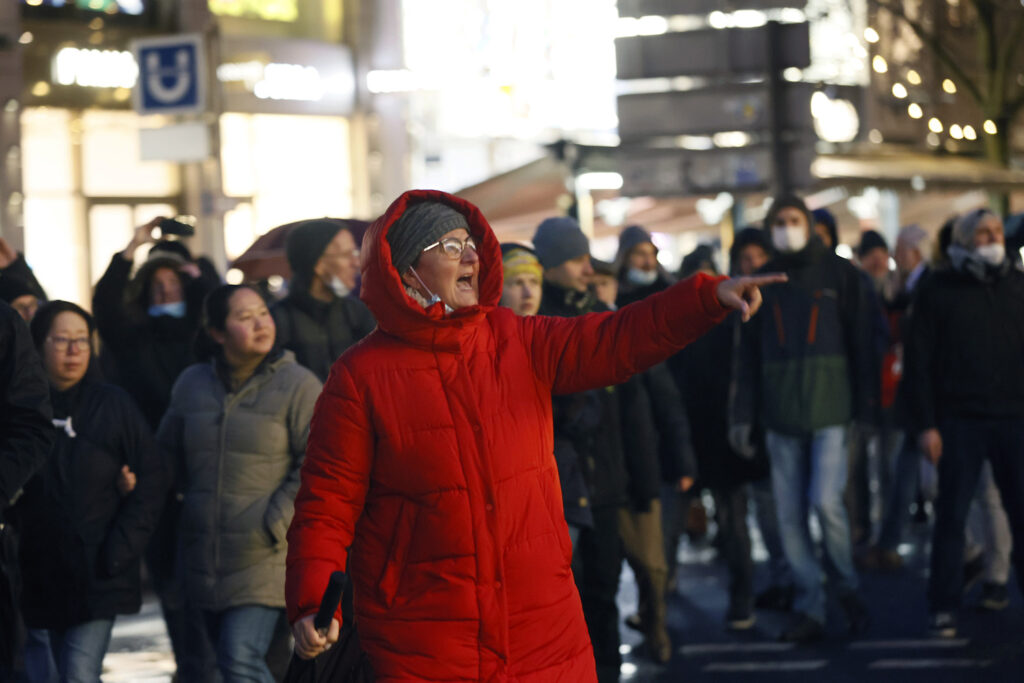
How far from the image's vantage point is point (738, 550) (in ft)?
29.6

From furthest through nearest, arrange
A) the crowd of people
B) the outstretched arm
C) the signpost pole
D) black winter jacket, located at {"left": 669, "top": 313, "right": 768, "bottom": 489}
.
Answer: the signpost pole
black winter jacket, located at {"left": 669, "top": 313, "right": 768, "bottom": 489}
the crowd of people
the outstretched arm

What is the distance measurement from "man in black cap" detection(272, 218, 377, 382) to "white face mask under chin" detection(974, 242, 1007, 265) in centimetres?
321

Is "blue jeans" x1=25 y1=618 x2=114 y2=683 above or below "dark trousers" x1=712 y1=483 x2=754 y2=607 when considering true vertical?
above

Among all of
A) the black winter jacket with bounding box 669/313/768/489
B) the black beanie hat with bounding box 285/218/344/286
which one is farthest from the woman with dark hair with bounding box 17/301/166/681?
the black winter jacket with bounding box 669/313/768/489

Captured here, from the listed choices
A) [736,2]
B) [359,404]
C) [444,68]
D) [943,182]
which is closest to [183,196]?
[444,68]

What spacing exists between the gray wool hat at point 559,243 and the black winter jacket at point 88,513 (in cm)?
210

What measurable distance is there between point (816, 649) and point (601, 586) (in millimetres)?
1683

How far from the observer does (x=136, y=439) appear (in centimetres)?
630

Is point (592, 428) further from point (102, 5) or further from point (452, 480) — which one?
point (102, 5)

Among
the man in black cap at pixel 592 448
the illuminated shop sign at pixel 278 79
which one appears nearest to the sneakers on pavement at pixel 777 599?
the man in black cap at pixel 592 448

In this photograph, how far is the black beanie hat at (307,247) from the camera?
7738mm

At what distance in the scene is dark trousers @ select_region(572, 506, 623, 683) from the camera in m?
7.11

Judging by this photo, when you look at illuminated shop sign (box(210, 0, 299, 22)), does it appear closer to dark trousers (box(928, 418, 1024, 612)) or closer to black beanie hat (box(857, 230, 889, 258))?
black beanie hat (box(857, 230, 889, 258))

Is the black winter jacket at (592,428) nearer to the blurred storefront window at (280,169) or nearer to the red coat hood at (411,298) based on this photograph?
the red coat hood at (411,298)
